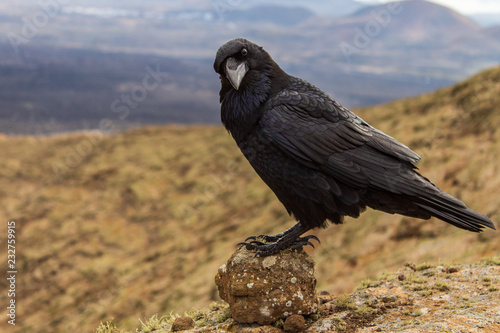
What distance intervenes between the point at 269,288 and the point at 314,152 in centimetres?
194

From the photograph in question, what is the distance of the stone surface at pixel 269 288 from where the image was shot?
5516 mm

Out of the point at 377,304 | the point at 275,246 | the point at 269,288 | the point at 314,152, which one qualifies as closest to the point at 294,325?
the point at 269,288

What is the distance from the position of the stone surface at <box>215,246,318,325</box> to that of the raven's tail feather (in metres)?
1.83

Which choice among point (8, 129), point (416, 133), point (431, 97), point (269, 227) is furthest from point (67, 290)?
point (8, 129)

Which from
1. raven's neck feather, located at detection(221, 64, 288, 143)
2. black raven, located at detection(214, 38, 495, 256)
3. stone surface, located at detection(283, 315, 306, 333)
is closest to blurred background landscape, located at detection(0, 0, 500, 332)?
black raven, located at detection(214, 38, 495, 256)

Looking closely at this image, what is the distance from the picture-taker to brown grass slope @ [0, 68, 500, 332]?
1355 cm

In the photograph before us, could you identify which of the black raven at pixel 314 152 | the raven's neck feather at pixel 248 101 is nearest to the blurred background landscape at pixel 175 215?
the black raven at pixel 314 152

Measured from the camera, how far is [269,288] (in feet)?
18.2

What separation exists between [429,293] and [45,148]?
148 ft

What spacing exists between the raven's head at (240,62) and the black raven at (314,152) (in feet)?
0.04

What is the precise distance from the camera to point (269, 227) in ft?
58.6

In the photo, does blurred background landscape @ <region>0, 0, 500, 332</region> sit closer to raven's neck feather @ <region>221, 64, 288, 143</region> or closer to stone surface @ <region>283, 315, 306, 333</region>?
stone surface @ <region>283, 315, 306, 333</region>

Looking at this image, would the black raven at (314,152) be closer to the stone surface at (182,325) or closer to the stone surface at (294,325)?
the stone surface at (294,325)

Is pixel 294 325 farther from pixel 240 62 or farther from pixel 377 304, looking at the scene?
pixel 240 62
